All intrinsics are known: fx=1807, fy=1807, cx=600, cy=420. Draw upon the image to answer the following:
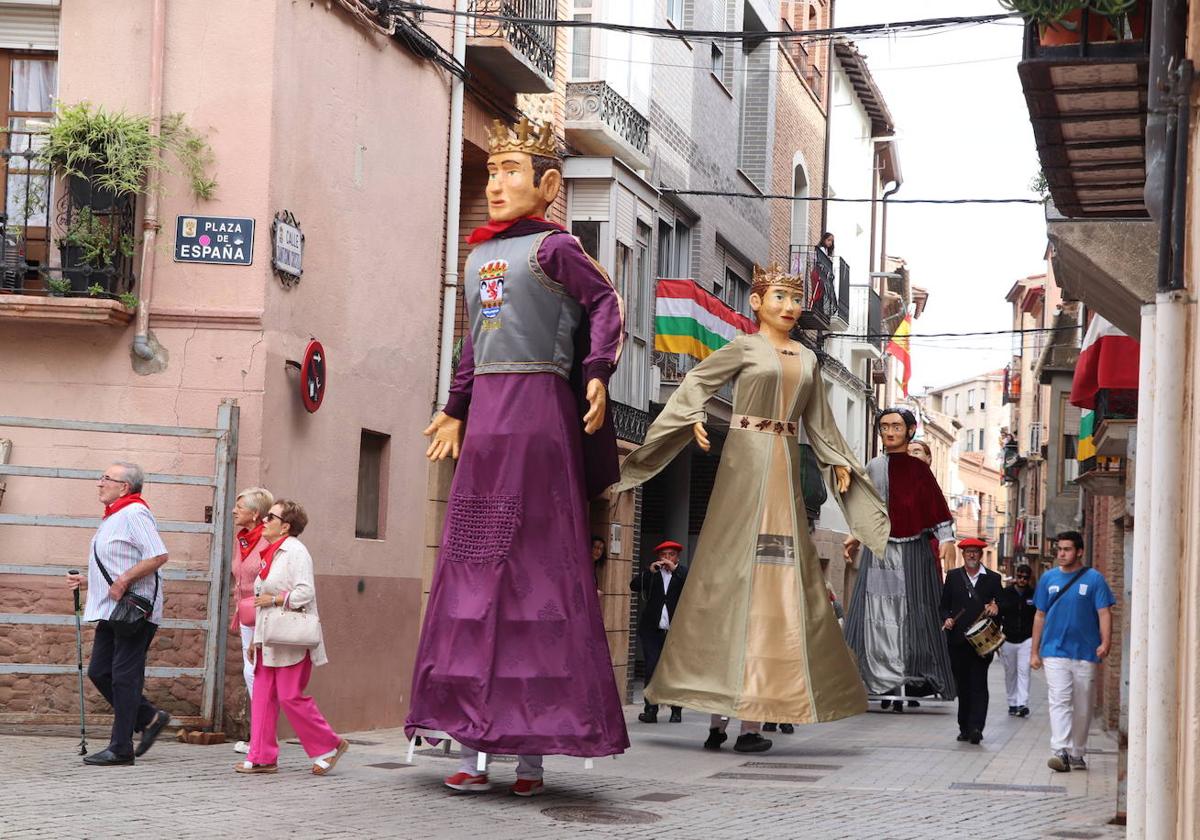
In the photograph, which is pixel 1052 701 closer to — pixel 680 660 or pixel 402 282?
pixel 680 660

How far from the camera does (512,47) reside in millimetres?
16062

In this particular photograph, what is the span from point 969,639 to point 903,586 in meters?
A: 2.79

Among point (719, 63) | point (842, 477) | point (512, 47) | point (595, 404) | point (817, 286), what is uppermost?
point (719, 63)

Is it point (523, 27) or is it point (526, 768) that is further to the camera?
point (523, 27)

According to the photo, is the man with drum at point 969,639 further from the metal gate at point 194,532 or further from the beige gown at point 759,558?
the metal gate at point 194,532

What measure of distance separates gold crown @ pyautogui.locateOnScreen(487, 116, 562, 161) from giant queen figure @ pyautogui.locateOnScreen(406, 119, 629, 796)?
14 mm

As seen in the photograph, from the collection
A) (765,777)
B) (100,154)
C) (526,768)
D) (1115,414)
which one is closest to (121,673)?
(526,768)

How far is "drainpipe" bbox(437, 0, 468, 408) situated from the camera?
15523 millimetres

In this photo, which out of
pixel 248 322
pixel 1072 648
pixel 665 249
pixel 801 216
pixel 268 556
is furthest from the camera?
pixel 801 216

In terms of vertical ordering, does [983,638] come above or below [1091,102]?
below

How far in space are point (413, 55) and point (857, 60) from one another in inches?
912

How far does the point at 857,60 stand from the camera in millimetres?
36562

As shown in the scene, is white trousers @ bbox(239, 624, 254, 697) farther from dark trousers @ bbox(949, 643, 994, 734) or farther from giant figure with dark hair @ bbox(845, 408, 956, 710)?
giant figure with dark hair @ bbox(845, 408, 956, 710)

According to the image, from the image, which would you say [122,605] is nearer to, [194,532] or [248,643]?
[248,643]
